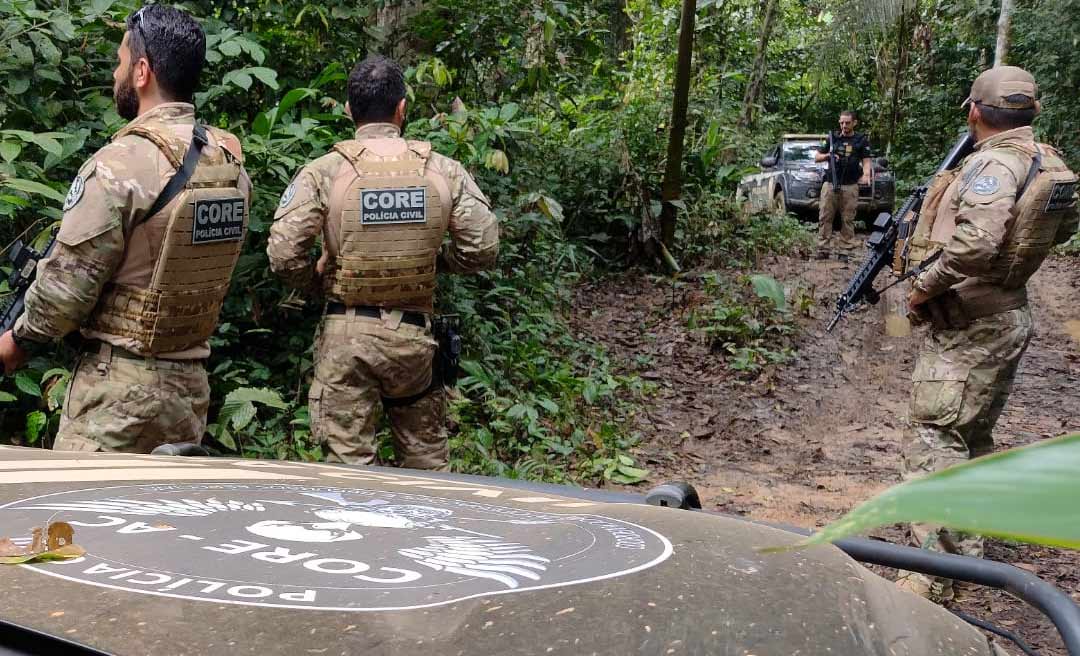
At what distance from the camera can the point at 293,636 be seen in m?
0.96

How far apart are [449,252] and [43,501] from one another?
285 cm

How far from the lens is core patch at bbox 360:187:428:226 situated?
148 inches

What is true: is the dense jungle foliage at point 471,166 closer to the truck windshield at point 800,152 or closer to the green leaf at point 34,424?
the green leaf at point 34,424

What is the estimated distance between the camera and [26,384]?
13.0ft

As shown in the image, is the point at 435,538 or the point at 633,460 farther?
the point at 633,460

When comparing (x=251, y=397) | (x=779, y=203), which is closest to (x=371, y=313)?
(x=251, y=397)

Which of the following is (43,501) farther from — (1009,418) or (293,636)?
(1009,418)

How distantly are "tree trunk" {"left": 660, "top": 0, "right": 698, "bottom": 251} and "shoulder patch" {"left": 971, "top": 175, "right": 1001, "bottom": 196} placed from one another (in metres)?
5.87

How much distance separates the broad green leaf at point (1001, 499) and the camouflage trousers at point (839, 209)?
13318mm

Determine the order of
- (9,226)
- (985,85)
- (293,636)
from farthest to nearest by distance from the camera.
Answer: (9,226) → (985,85) → (293,636)

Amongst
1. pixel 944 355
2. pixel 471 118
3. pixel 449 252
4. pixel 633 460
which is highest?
pixel 471 118

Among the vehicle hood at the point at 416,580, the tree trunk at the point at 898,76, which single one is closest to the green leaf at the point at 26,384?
the vehicle hood at the point at 416,580

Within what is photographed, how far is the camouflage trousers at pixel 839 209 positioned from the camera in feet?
43.3

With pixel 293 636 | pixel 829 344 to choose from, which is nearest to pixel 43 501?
pixel 293 636
